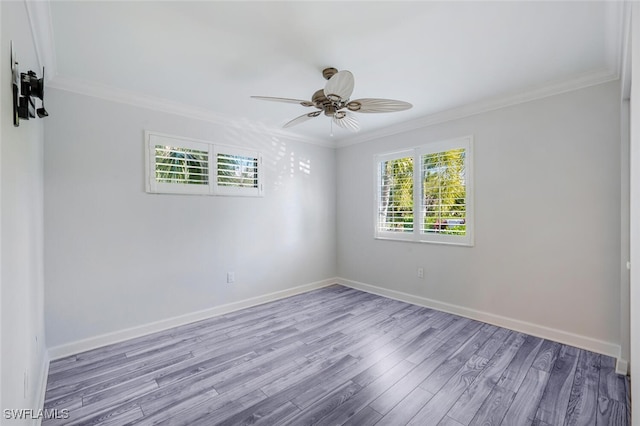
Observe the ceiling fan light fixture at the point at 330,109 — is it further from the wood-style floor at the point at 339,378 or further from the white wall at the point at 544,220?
the wood-style floor at the point at 339,378

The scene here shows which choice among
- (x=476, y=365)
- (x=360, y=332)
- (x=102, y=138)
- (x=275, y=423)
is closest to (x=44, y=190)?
(x=102, y=138)

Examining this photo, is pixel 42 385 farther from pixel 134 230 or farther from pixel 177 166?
pixel 177 166

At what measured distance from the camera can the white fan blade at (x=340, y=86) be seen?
6.48ft

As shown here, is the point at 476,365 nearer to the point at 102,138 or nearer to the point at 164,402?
the point at 164,402

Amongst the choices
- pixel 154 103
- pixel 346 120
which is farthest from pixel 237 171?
pixel 346 120

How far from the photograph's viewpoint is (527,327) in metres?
2.95

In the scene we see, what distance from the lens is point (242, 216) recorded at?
12.6 feet

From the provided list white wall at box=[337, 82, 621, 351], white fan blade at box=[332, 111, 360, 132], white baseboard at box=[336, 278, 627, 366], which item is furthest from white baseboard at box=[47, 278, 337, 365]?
white fan blade at box=[332, 111, 360, 132]

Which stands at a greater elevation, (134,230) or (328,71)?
(328,71)

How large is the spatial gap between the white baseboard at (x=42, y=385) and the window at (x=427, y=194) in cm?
382

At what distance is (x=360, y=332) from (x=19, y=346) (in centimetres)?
258

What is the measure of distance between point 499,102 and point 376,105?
1655 mm

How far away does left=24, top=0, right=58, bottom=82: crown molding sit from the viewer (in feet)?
5.46

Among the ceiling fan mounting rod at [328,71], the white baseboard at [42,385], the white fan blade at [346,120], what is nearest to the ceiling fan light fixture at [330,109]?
the white fan blade at [346,120]
